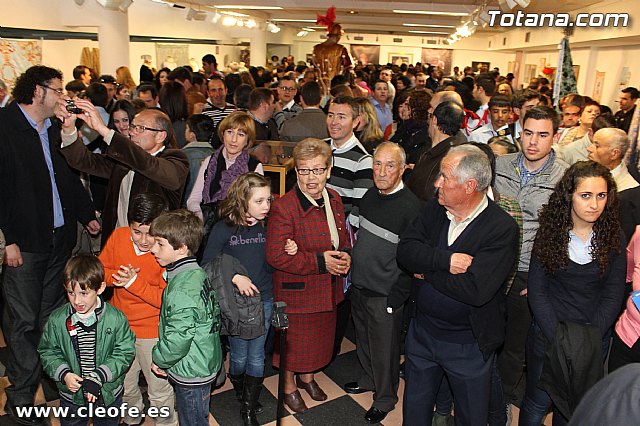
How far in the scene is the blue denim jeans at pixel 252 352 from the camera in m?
2.82

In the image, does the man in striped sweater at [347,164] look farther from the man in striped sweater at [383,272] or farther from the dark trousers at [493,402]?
the dark trousers at [493,402]

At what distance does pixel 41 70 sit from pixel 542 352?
2876mm

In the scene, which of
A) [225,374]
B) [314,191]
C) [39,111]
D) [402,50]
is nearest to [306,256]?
[314,191]

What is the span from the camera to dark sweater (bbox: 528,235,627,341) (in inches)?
89.6

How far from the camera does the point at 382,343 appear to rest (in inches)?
115

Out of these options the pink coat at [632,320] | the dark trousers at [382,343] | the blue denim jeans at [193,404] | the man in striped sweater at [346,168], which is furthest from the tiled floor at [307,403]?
the pink coat at [632,320]

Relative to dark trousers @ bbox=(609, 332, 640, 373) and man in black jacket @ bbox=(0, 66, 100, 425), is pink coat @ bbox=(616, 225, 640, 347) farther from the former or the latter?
man in black jacket @ bbox=(0, 66, 100, 425)

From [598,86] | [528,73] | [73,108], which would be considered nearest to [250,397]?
[73,108]

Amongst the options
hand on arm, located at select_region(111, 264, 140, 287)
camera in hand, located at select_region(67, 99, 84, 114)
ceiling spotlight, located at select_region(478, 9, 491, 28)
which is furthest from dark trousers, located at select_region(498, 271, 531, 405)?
ceiling spotlight, located at select_region(478, 9, 491, 28)

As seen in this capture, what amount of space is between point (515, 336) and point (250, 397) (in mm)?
1518

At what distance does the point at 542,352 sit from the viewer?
2.45 m

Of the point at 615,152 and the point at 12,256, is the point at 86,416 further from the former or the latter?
the point at 615,152

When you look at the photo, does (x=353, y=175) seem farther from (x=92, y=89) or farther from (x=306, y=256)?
(x=92, y=89)

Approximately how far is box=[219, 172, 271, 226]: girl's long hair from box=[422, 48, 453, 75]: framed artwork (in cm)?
2472
